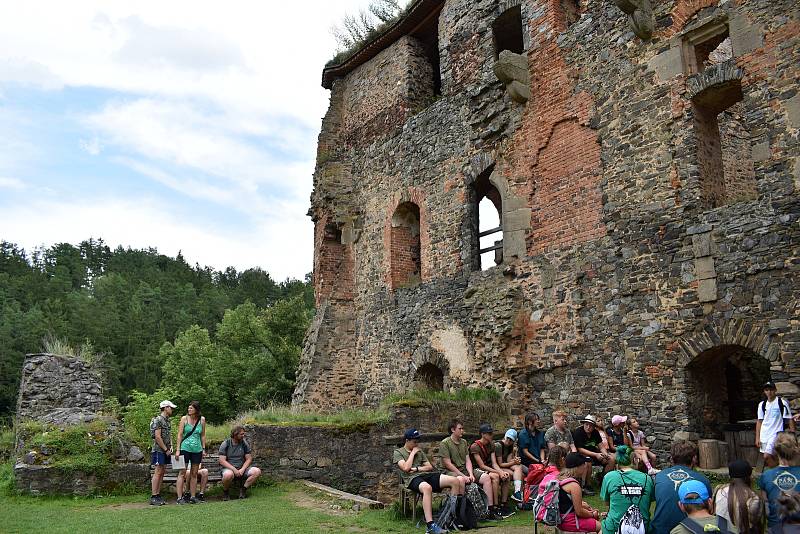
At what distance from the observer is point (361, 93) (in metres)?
19.1

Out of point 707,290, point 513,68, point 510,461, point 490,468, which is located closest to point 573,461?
point 490,468

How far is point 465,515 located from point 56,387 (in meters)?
9.62

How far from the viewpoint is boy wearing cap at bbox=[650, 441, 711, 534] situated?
489cm

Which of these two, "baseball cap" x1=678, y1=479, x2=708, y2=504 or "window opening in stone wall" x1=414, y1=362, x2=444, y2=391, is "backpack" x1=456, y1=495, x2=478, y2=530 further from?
"window opening in stone wall" x1=414, y1=362, x2=444, y2=391

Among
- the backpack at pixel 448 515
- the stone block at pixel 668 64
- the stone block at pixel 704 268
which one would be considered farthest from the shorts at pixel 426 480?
the stone block at pixel 668 64

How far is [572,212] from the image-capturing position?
12078mm

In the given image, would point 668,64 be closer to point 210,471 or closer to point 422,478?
point 422,478

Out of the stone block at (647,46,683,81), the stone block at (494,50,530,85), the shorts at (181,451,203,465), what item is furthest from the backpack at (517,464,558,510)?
the stone block at (494,50,530,85)

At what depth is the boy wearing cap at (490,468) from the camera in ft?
26.8

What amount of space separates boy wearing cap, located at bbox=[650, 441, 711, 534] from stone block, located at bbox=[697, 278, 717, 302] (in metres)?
5.11

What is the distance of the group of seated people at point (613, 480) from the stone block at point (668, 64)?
5.46 metres

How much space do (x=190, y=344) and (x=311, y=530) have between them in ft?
99.0

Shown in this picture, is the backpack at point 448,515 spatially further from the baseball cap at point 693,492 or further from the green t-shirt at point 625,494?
the baseball cap at point 693,492

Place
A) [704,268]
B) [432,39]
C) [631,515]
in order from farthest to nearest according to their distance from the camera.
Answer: [432,39] → [704,268] → [631,515]
